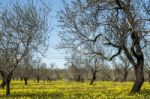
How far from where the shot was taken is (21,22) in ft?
131

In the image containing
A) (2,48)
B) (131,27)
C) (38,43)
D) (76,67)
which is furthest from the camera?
(76,67)

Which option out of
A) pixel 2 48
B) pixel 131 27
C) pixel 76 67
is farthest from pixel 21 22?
pixel 76 67

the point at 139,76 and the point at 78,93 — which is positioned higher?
the point at 139,76

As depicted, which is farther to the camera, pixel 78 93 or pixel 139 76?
pixel 78 93

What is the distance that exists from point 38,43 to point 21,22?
2.81 metres

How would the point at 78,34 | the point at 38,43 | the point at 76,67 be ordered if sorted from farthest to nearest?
the point at 76,67 → the point at 38,43 → the point at 78,34

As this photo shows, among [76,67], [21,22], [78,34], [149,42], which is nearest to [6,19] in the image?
[21,22]

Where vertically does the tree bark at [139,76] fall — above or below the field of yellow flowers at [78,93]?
above

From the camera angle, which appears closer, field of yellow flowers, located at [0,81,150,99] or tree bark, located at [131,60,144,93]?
field of yellow flowers, located at [0,81,150,99]

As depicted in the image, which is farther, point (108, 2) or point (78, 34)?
point (78, 34)

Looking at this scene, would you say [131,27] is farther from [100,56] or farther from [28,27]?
[28,27]

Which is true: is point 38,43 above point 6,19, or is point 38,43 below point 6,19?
below

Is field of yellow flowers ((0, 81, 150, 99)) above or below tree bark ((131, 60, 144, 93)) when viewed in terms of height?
below

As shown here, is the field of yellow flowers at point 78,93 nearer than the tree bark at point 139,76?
Yes
